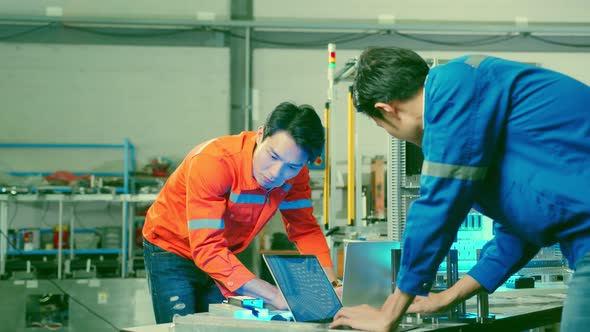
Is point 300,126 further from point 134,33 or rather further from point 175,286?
point 134,33

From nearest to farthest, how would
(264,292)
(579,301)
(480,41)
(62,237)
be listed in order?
(579,301) → (264,292) → (62,237) → (480,41)

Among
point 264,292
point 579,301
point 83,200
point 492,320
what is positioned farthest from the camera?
point 83,200

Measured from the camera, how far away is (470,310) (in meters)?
1.96

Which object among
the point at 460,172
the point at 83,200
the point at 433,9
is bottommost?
the point at 83,200

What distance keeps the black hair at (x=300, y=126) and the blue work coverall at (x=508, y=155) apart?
A: 0.85 meters

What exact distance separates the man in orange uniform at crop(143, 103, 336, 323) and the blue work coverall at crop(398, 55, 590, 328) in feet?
2.55

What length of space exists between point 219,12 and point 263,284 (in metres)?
6.21

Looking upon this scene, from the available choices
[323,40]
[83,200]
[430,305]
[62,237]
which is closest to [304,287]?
[430,305]

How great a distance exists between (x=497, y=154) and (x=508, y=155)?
0.02m

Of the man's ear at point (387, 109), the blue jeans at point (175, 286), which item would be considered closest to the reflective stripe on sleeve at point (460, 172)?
the man's ear at point (387, 109)

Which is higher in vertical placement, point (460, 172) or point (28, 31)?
point (28, 31)

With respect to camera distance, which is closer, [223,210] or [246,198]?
[223,210]

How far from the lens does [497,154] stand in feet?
4.14

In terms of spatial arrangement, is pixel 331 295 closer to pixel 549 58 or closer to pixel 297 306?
pixel 297 306
